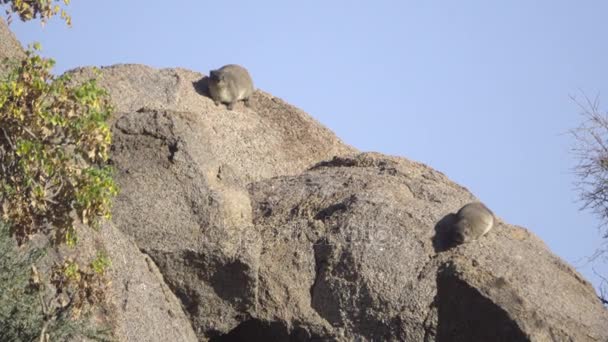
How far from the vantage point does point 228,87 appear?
54.0 feet

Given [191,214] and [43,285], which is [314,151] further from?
[43,285]

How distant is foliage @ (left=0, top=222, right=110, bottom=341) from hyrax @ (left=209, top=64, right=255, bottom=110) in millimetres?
6600

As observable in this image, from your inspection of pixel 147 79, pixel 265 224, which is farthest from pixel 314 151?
pixel 265 224

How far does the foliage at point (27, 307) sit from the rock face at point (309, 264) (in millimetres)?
1553

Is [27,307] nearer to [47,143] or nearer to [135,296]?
[47,143]

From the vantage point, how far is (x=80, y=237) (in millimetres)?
11023

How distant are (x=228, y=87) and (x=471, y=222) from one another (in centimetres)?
478

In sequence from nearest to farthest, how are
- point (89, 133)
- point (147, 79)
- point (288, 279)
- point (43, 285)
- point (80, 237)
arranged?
point (89, 133), point (43, 285), point (80, 237), point (288, 279), point (147, 79)

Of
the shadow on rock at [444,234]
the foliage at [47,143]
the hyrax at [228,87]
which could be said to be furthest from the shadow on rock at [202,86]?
the foliage at [47,143]

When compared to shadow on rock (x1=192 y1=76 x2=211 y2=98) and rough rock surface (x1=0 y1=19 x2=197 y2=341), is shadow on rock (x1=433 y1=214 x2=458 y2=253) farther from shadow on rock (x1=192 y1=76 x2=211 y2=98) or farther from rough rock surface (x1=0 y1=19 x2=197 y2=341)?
shadow on rock (x1=192 y1=76 x2=211 y2=98)

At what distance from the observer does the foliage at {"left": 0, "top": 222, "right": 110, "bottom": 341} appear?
9734 millimetres

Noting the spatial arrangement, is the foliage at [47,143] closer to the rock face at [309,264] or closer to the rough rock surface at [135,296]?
the rough rock surface at [135,296]

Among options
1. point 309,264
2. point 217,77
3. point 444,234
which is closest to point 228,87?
point 217,77

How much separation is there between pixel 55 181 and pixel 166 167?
3.66 m
